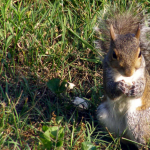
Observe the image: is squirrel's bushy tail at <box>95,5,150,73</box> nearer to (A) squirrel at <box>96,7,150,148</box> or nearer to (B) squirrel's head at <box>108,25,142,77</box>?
(A) squirrel at <box>96,7,150,148</box>

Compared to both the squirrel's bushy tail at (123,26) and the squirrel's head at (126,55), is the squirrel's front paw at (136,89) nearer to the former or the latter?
the squirrel's head at (126,55)

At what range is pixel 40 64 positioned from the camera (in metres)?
2.76

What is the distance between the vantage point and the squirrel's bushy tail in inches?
92.9

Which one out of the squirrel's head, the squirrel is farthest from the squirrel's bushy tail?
the squirrel's head

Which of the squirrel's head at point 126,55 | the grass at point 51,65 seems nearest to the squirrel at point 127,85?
the squirrel's head at point 126,55

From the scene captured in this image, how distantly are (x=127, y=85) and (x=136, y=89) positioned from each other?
7cm

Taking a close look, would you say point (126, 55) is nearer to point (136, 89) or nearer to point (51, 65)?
point (136, 89)

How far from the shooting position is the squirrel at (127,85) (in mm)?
2008

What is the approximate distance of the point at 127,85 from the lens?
2186 millimetres

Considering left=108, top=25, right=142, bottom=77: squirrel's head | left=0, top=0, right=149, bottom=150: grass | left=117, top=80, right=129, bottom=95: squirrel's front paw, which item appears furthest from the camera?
left=0, top=0, right=149, bottom=150: grass

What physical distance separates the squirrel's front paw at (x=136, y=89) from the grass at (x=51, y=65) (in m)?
0.35

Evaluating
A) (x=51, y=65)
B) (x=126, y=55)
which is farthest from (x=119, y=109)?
(x=51, y=65)

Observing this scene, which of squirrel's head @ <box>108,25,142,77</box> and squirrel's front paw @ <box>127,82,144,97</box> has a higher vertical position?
squirrel's head @ <box>108,25,142,77</box>

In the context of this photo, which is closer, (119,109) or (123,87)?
(123,87)
